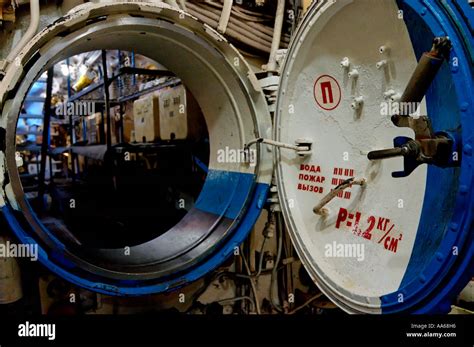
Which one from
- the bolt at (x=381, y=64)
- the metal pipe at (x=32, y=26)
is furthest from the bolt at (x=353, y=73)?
the metal pipe at (x=32, y=26)

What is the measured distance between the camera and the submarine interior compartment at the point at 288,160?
1.04m

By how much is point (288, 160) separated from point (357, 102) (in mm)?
460

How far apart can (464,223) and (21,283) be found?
1.78 meters

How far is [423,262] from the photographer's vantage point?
1.15 meters

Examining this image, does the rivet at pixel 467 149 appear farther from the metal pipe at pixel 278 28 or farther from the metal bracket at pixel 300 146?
the metal pipe at pixel 278 28

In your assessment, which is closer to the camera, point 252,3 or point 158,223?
point 252,3

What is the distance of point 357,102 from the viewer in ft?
4.86

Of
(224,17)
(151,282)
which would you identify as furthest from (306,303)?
(224,17)

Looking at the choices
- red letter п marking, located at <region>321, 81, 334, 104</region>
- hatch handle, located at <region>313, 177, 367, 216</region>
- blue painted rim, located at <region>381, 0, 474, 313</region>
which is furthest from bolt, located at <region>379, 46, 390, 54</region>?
hatch handle, located at <region>313, 177, 367, 216</region>

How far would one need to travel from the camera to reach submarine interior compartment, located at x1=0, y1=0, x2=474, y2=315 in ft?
3.41

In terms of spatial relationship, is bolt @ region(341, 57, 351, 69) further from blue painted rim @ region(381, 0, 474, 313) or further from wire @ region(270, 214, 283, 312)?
wire @ region(270, 214, 283, 312)

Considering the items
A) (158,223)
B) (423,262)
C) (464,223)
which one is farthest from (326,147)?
(158,223)

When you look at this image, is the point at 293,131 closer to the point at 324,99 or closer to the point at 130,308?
the point at 324,99

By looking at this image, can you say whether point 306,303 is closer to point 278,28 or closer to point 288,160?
point 288,160
